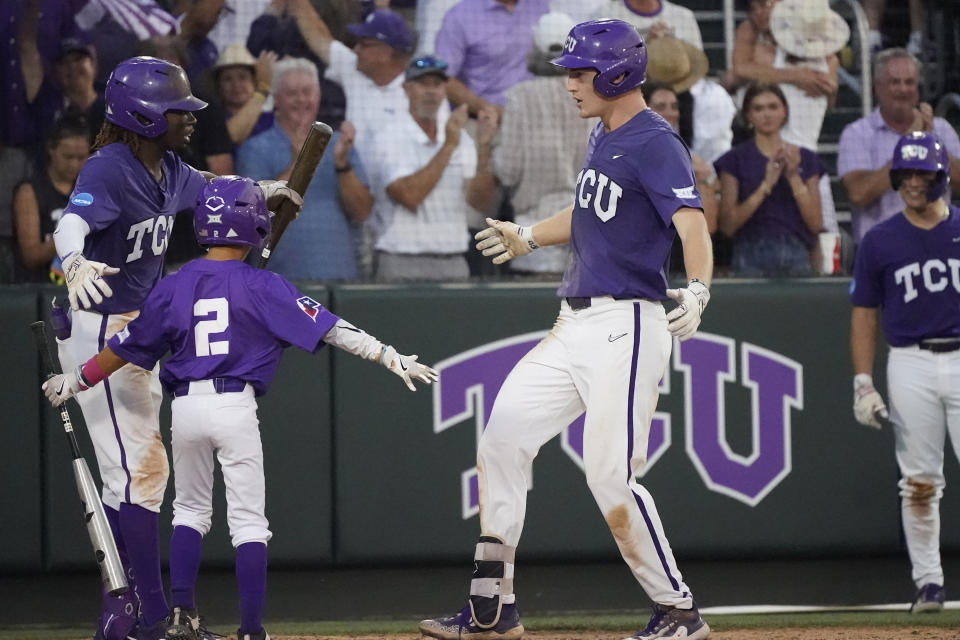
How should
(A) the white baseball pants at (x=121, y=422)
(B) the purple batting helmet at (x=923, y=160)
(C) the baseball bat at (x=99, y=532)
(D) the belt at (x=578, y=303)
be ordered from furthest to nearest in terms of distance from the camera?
(B) the purple batting helmet at (x=923, y=160) < (A) the white baseball pants at (x=121, y=422) < (C) the baseball bat at (x=99, y=532) < (D) the belt at (x=578, y=303)

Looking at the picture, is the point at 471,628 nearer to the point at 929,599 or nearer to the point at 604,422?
the point at 604,422

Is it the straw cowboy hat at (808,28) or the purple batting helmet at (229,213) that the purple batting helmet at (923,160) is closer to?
the straw cowboy hat at (808,28)

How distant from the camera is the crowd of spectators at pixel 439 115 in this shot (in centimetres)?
582

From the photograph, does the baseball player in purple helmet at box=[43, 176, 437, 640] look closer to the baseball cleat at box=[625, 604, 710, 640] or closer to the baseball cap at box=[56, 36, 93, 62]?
the baseball cleat at box=[625, 604, 710, 640]

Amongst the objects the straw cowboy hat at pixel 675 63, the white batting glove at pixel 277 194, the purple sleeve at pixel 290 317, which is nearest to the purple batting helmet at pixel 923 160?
the straw cowboy hat at pixel 675 63

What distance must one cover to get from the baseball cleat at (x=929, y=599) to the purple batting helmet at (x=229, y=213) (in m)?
3.02

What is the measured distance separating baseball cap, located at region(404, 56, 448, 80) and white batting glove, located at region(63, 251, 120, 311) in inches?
96.2

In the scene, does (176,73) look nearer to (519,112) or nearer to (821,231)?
(519,112)

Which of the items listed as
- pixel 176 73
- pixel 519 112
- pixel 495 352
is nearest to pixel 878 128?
pixel 519 112

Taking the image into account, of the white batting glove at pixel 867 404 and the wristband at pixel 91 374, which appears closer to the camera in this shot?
the wristband at pixel 91 374

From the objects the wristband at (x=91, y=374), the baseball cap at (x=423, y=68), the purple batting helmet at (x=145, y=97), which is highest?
the baseball cap at (x=423, y=68)

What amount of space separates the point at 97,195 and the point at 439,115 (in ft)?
7.18

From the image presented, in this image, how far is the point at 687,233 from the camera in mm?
3863

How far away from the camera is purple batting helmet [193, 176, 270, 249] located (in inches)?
160
